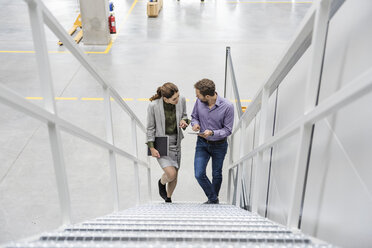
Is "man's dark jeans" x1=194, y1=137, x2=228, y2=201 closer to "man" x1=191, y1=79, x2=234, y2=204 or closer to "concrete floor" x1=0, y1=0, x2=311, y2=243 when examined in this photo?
"man" x1=191, y1=79, x2=234, y2=204

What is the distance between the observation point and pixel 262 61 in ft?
31.9

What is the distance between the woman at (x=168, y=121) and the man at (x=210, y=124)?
0.72ft

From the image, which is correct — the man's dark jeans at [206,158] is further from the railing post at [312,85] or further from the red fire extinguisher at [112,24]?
→ the red fire extinguisher at [112,24]

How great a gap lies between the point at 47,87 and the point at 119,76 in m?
7.21

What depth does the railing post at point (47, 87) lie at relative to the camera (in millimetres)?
1748

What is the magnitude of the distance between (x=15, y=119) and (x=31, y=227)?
115 inches

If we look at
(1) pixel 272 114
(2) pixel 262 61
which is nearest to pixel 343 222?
(1) pixel 272 114

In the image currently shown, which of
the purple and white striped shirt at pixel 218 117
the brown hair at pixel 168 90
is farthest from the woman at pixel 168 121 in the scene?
the purple and white striped shirt at pixel 218 117

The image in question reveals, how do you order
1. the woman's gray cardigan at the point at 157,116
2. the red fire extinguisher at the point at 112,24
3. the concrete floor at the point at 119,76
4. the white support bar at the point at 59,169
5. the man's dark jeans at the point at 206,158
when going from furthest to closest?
the red fire extinguisher at the point at 112,24
the concrete floor at the point at 119,76
the man's dark jeans at the point at 206,158
the woman's gray cardigan at the point at 157,116
the white support bar at the point at 59,169

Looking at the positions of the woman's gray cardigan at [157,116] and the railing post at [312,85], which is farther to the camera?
the woman's gray cardigan at [157,116]

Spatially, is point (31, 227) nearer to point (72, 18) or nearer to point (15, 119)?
point (15, 119)

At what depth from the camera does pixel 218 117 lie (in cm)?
430

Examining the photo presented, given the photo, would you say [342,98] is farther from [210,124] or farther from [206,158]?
[206,158]

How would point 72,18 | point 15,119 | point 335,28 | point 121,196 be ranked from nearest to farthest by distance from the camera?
1. point 335,28
2. point 121,196
3. point 15,119
4. point 72,18
